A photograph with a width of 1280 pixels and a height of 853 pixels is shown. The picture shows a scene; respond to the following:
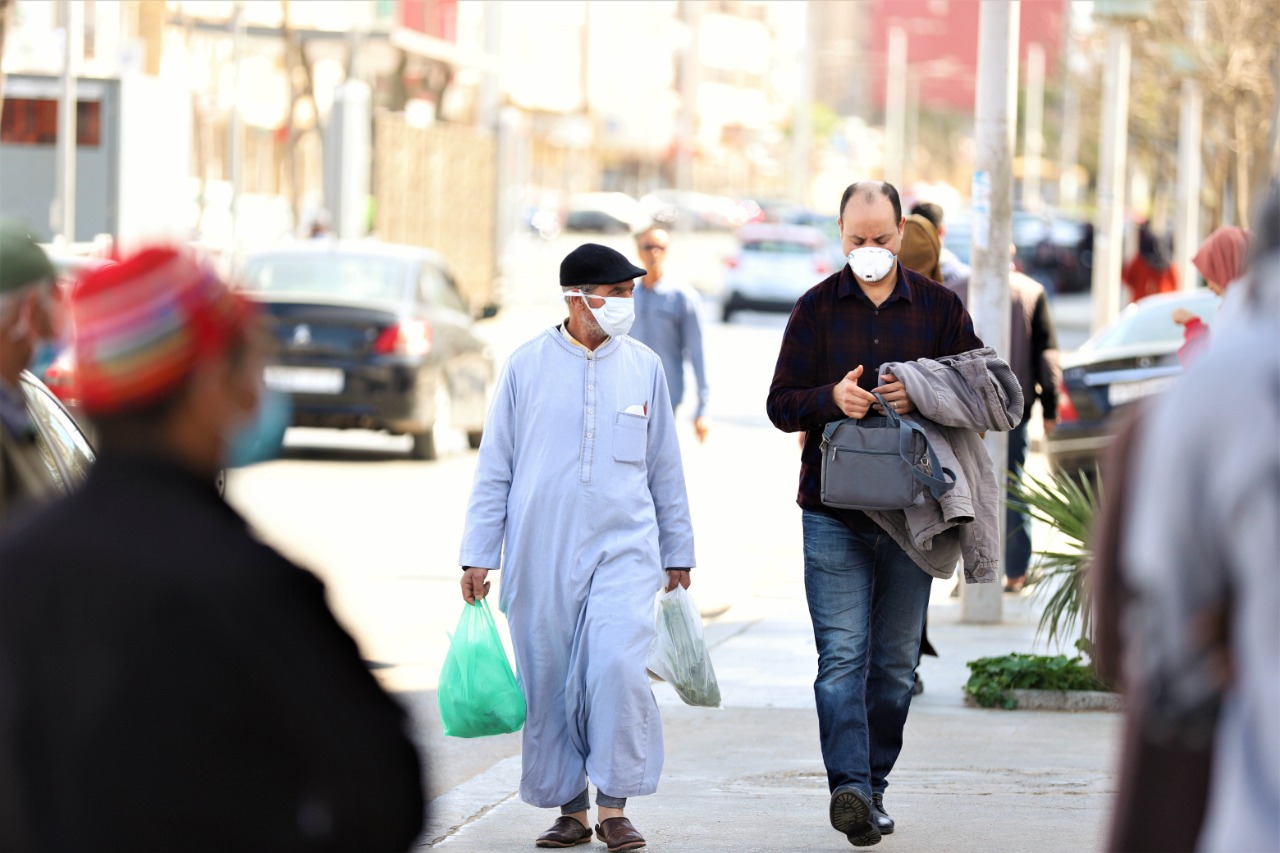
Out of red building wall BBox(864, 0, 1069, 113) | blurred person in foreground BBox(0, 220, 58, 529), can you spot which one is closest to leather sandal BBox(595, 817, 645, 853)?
blurred person in foreground BBox(0, 220, 58, 529)

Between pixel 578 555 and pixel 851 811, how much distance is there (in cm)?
104

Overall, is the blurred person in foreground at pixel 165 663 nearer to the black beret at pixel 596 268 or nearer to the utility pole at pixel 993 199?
the black beret at pixel 596 268

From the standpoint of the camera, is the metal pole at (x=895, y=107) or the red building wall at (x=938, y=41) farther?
the red building wall at (x=938, y=41)

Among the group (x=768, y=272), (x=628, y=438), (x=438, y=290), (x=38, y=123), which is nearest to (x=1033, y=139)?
(x=768, y=272)

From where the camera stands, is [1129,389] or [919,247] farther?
[1129,389]

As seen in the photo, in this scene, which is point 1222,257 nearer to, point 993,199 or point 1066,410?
point 993,199

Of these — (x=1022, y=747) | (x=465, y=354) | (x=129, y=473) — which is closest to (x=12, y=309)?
(x=129, y=473)

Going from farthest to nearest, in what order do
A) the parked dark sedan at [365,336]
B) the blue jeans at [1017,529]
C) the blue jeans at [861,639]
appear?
the parked dark sedan at [365,336] < the blue jeans at [1017,529] < the blue jeans at [861,639]

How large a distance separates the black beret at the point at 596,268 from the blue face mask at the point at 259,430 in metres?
3.53

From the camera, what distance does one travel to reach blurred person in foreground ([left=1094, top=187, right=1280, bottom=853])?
7.23ft

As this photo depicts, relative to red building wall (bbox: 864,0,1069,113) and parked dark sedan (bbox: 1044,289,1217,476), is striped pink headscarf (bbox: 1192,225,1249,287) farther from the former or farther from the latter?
red building wall (bbox: 864,0,1069,113)

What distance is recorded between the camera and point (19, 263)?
12.6 ft

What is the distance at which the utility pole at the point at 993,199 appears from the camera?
33.9 feet

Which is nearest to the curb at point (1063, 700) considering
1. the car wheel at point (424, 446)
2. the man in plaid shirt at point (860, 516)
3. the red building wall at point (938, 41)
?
the man in plaid shirt at point (860, 516)
